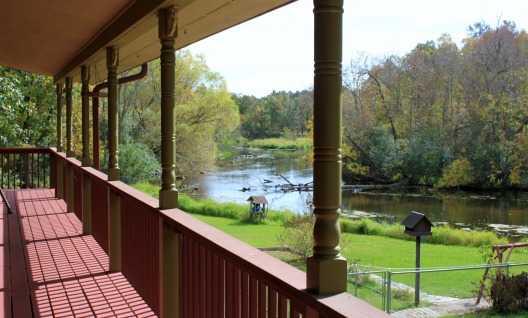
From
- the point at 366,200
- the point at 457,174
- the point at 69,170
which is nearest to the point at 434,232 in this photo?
the point at 457,174

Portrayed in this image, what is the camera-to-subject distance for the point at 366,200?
1892 centimetres

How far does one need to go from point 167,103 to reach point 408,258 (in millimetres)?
12392

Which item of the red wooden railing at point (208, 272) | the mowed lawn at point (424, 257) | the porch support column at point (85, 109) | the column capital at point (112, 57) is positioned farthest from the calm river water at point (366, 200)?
the red wooden railing at point (208, 272)

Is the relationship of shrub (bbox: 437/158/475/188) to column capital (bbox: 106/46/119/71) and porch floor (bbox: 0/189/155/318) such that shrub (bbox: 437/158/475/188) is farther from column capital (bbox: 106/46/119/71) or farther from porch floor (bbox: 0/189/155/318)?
column capital (bbox: 106/46/119/71)

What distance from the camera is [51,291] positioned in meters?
3.92

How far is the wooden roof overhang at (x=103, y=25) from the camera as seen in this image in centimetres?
312

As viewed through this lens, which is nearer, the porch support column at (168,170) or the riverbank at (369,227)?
the porch support column at (168,170)

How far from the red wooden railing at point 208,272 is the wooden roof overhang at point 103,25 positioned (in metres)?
1.22

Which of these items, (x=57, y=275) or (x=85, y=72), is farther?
(x=85, y=72)

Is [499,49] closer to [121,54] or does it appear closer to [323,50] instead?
[121,54]

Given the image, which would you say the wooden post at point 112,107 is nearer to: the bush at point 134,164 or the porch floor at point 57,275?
the porch floor at point 57,275

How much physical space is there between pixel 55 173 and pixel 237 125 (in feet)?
62.9

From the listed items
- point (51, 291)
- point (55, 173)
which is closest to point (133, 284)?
point (51, 291)

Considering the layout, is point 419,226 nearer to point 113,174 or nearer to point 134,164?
point 113,174
